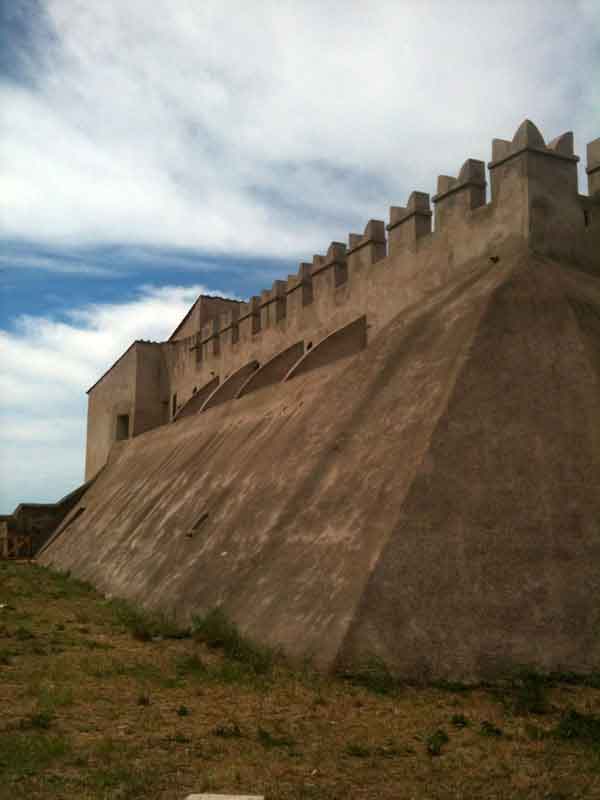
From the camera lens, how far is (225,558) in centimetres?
1086

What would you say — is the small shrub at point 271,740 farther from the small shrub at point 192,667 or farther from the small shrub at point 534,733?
the small shrub at point 192,667

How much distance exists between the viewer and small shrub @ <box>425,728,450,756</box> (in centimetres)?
546

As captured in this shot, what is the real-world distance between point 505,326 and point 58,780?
743 cm

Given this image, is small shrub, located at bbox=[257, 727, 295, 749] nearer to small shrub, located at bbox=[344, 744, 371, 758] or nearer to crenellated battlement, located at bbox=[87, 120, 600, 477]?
small shrub, located at bbox=[344, 744, 371, 758]

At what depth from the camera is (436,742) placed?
561 cm

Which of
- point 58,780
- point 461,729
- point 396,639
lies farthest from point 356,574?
point 58,780

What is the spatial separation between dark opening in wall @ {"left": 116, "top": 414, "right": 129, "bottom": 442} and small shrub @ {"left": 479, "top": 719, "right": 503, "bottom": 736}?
1161 inches

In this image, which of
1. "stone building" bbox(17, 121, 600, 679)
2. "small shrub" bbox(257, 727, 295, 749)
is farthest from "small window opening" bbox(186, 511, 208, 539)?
"small shrub" bbox(257, 727, 295, 749)

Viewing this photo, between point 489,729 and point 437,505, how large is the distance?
2.76 metres

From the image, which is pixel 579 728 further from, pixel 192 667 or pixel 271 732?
pixel 192 667

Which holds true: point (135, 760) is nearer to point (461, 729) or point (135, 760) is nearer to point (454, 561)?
point (461, 729)

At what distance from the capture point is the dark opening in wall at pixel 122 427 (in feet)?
112

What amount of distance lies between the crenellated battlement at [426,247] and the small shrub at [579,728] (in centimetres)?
774

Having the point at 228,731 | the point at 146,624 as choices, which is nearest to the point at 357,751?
the point at 228,731
